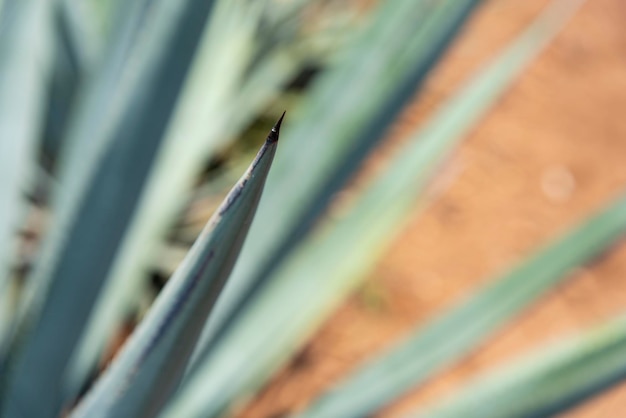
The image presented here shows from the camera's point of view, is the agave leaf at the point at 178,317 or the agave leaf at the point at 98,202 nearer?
the agave leaf at the point at 178,317

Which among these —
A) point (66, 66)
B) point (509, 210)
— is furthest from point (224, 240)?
point (509, 210)

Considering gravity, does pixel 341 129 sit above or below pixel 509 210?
below

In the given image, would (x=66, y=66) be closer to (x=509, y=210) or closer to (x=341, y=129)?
(x=341, y=129)

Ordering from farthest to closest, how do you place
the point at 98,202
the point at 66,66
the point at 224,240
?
the point at 66,66 < the point at 98,202 < the point at 224,240

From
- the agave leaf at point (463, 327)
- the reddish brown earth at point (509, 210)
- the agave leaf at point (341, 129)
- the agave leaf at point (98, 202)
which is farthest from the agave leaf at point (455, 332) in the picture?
the reddish brown earth at point (509, 210)

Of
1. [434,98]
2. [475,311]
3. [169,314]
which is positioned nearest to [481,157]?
[434,98]

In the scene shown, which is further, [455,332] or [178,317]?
[455,332]

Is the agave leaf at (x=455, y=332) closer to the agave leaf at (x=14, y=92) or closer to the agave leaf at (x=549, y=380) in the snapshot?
the agave leaf at (x=549, y=380)

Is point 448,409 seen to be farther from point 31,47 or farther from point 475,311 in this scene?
point 31,47
